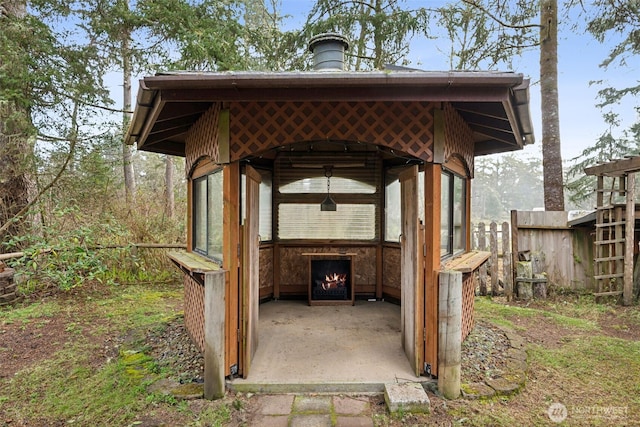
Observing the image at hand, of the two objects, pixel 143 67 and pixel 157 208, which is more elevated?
pixel 143 67

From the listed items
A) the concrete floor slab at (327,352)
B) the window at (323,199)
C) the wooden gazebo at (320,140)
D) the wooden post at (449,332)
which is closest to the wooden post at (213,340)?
the wooden gazebo at (320,140)

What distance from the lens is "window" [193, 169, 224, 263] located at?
3404mm

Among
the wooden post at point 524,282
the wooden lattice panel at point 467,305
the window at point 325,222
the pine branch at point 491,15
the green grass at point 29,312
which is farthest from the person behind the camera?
the pine branch at point 491,15

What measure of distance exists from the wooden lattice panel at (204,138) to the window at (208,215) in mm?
229

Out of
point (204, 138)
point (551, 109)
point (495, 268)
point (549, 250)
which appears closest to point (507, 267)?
point (495, 268)

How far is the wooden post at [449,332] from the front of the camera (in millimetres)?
2750

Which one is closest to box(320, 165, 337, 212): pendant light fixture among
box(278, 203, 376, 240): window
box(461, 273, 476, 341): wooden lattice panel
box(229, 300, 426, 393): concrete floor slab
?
box(278, 203, 376, 240): window

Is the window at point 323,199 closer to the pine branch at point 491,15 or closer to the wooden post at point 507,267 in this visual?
the wooden post at point 507,267

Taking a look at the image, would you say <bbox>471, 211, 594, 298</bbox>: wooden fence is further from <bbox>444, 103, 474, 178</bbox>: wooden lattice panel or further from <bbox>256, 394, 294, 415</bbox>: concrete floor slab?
<bbox>256, 394, 294, 415</bbox>: concrete floor slab

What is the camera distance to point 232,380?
2877 millimetres

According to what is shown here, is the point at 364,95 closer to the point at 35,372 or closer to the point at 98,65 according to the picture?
the point at 35,372

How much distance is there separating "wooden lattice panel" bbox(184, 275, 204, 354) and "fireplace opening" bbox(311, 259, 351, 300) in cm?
195

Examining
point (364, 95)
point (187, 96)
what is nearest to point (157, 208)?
point (187, 96)

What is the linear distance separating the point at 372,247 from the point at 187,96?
387 cm
